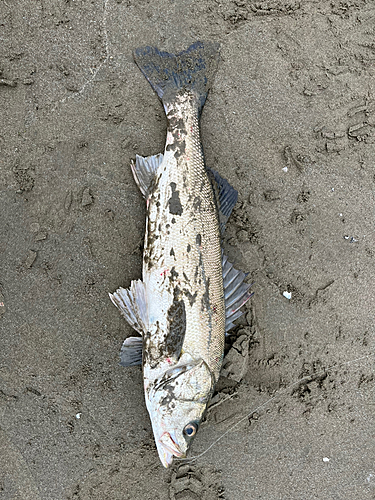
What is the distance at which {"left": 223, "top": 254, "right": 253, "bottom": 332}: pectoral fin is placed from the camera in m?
3.45

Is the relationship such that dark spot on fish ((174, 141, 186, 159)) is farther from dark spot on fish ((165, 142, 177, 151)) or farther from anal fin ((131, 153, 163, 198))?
anal fin ((131, 153, 163, 198))

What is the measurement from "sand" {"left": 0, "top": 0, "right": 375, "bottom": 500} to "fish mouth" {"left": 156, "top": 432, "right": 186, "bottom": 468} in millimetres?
554

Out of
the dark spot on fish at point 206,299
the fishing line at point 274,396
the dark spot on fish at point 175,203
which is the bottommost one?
the fishing line at point 274,396

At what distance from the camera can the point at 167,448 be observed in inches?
125

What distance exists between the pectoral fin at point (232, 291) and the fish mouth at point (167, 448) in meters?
1.11

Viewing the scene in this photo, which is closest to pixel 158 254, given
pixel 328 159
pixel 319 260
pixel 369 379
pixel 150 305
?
pixel 150 305

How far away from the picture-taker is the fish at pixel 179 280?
3.16 m

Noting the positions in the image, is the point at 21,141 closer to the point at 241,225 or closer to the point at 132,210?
the point at 132,210

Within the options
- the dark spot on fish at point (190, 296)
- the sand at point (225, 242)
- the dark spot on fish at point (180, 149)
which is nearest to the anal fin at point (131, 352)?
the sand at point (225, 242)

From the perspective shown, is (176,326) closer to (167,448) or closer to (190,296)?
(190,296)

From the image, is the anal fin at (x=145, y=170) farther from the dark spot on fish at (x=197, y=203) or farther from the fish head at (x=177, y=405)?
the fish head at (x=177, y=405)

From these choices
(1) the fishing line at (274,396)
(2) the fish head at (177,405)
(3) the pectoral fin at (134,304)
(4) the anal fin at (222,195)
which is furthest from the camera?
(1) the fishing line at (274,396)

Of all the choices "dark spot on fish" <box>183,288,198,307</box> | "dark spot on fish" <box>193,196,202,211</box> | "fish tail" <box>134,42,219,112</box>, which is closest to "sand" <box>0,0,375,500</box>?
"fish tail" <box>134,42,219,112</box>

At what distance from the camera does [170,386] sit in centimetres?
314
